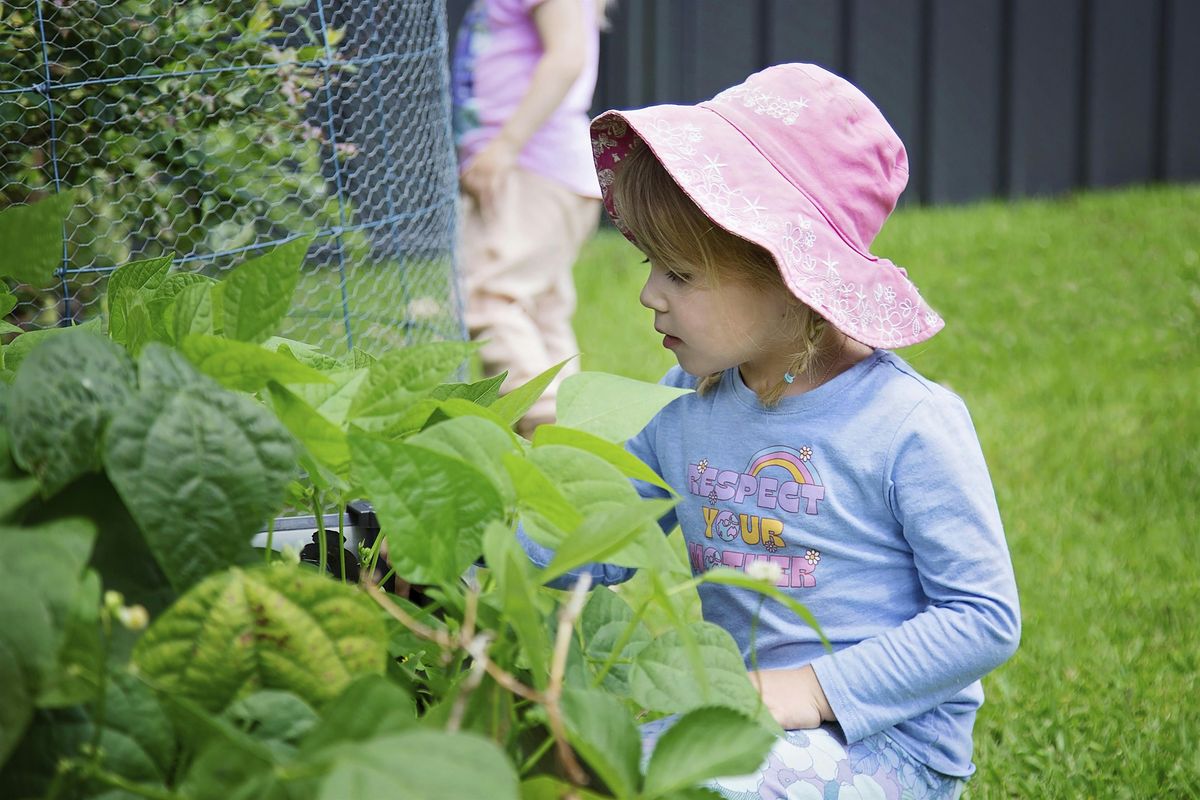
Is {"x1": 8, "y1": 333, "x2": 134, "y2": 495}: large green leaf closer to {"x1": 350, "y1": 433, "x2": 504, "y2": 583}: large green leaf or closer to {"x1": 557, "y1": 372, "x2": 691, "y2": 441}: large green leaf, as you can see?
{"x1": 350, "y1": 433, "x2": 504, "y2": 583}: large green leaf

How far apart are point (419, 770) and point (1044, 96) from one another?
704cm

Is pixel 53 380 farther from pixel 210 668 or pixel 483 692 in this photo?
pixel 483 692

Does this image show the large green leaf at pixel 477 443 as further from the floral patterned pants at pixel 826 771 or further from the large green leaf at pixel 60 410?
the floral patterned pants at pixel 826 771

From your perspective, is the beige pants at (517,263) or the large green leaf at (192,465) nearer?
the large green leaf at (192,465)

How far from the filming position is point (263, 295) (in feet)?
2.44

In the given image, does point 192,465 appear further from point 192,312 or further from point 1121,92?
point 1121,92

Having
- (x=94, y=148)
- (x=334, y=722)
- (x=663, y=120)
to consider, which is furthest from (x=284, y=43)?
(x=334, y=722)

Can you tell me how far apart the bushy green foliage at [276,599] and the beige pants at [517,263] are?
2.57 meters

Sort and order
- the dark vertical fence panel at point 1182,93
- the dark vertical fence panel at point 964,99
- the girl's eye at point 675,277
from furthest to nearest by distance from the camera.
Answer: the dark vertical fence panel at point 964,99 → the dark vertical fence panel at point 1182,93 → the girl's eye at point 675,277

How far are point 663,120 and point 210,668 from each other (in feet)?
3.33

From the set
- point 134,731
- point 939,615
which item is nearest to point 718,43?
point 939,615

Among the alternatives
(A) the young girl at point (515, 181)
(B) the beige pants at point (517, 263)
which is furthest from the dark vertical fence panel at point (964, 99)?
(B) the beige pants at point (517, 263)

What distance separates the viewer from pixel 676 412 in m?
1.64

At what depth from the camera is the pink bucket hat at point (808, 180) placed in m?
1.39
